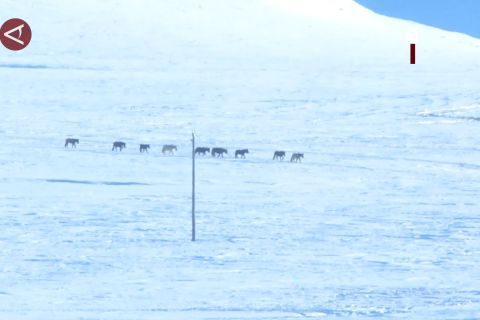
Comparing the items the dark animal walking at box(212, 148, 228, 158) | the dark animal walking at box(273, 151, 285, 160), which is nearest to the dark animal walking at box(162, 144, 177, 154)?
the dark animal walking at box(212, 148, 228, 158)

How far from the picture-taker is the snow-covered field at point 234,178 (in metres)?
10.4

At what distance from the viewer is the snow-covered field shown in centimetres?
1045

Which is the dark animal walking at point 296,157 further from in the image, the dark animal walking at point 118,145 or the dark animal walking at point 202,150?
the dark animal walking at point 118,145

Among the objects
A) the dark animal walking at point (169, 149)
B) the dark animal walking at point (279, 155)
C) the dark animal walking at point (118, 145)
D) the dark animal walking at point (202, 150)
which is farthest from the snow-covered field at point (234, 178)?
the dark animal walking at point (202, 150)

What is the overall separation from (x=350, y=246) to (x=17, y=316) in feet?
18.5

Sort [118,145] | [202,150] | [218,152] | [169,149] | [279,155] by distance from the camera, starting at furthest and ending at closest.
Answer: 1. [118,145]
2. [169,149]
3. [202,150]
4. [218,152]
5. [279,155]

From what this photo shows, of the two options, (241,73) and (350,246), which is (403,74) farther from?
(350,246)

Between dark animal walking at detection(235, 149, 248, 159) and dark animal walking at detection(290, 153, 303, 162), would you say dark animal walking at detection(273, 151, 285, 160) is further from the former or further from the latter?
dark animal walking at detection(235, 149, 248, 159)

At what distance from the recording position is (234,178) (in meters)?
21.9

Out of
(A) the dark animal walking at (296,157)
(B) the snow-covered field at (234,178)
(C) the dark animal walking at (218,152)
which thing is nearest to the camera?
(B) the snow-covered field at (234,178)

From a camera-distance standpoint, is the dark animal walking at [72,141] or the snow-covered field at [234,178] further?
the dark animal walking at [72,141]

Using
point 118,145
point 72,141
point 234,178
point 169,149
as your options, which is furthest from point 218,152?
point 234,178

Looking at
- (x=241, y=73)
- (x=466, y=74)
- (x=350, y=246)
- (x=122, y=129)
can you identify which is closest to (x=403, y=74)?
(x=466, y=74)

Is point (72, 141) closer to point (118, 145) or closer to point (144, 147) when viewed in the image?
point (118, 145)
